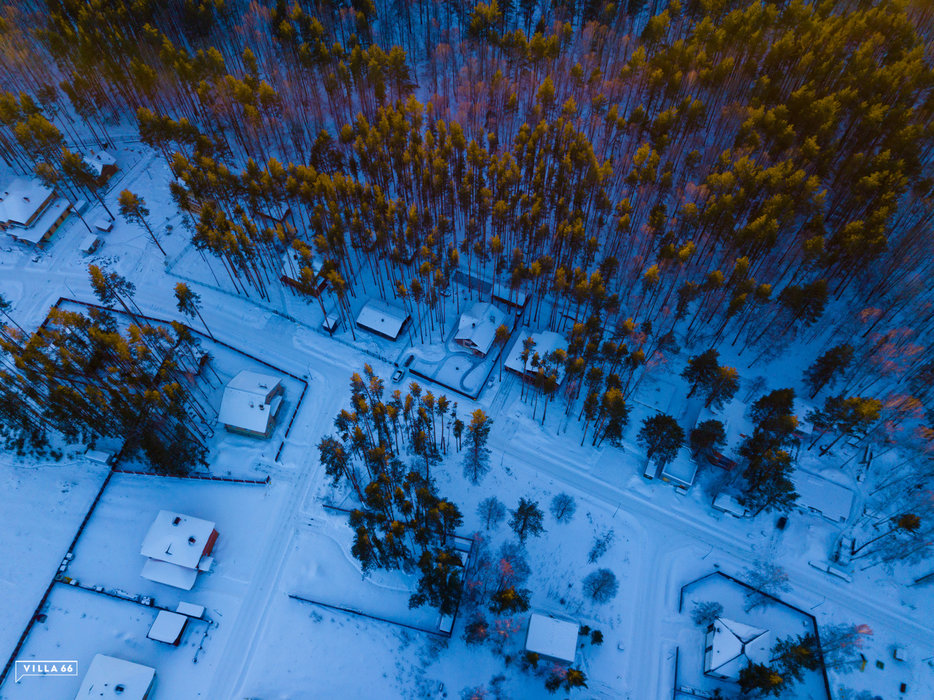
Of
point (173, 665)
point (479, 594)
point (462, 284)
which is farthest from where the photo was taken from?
point (462, 284)

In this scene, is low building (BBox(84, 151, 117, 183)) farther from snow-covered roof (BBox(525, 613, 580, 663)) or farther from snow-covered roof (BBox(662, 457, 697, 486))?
snow-covered roof (BBox(662, 457, 697, 486))

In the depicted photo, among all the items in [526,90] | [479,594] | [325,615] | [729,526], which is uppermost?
[526,90]

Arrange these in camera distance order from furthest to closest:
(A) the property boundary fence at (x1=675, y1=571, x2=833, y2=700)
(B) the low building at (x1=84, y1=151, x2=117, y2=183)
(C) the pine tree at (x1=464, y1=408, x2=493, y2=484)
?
(B) the low building at (x1=84, y1=151, x2=117, y2=183) < (C) the pine tree at (x1=464, y1=408, x2=493, y2=484) < (A) the property boundary fence at (x1=675, y1=571, x2=833, y2=700)

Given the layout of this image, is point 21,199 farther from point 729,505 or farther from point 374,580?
point 729,505

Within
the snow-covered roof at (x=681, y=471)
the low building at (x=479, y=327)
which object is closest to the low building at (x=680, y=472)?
the snow-covered roof at (x=681, y=471)

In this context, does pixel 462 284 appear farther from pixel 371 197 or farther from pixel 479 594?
pixel 479 594

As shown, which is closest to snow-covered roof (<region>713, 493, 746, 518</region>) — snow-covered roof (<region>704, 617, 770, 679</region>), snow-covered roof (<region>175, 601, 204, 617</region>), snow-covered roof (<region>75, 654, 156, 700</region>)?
snow-covered roof (<region>704, 617, 770, 679</region>)

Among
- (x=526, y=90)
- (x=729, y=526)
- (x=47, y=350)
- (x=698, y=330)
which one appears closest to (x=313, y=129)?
(x=526, y=90)
